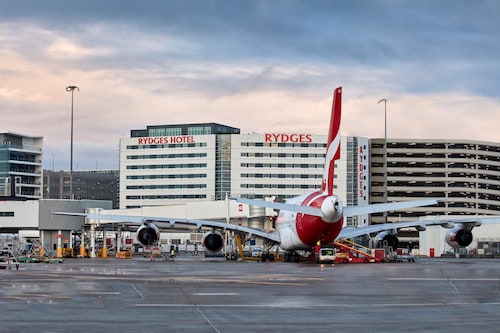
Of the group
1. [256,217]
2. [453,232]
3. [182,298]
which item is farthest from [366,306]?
[256,217]

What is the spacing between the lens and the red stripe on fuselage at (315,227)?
62.2 meters

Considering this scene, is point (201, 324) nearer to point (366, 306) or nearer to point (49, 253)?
point (366, 306)

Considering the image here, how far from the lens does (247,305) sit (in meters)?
25.2

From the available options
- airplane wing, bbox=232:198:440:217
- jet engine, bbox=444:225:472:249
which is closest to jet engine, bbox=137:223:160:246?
airplane wing, bbox=232:198:440:217

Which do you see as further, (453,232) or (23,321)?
(453,232)

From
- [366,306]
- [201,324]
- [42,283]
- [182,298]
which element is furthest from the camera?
[42,283]

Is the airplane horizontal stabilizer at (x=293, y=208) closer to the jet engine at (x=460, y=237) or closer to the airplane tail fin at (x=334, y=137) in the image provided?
the airplane tail fin at (x=334, y=137)

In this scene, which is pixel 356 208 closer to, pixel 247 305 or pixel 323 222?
pixel 323 222

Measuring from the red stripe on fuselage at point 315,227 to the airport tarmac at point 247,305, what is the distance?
2393 centimetres

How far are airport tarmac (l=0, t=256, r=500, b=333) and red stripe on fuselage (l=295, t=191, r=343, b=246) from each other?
2393 centimetres

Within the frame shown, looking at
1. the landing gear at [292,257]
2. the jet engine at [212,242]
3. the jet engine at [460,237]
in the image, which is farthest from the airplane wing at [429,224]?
the jet engine at [212,242]

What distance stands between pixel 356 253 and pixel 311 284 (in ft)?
133

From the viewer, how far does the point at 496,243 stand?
116 metres

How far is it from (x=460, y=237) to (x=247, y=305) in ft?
161
